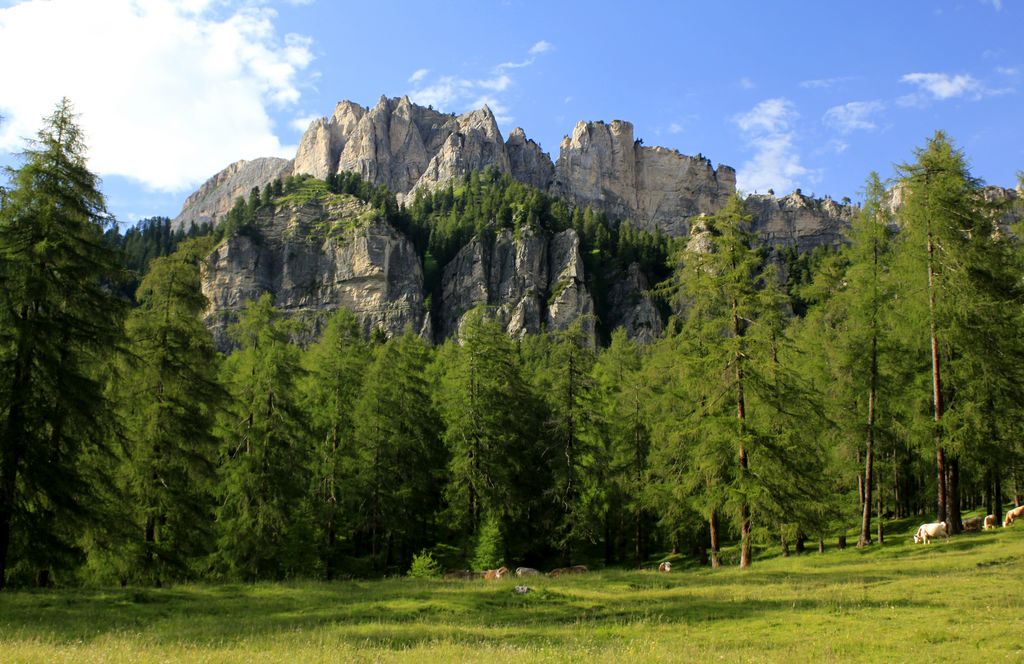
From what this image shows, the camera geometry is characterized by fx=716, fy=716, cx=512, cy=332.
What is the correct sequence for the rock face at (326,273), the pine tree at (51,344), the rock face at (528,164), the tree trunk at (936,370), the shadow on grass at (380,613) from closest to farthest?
the shadow on grass at (380,613)
the pine tree at (51,344)
the tree trunk at (936,370)
the rock face at (326,273)
the rock face at (528,164)

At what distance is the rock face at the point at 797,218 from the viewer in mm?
184750

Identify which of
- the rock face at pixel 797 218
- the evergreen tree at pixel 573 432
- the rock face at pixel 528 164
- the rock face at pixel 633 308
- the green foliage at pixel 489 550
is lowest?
the green foliage at pixel 489 550

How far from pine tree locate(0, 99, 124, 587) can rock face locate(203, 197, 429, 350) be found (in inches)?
3811

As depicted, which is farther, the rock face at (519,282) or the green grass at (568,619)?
the rock face at (519,282)

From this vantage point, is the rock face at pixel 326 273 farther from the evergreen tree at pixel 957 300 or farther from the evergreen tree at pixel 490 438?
the evergreen tree at pixel 957 300

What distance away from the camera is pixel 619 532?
39.1 meters

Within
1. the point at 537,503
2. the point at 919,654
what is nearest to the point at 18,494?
the point at 919,654

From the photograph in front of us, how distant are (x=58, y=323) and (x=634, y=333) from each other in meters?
107

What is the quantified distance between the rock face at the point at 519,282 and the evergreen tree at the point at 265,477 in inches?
3339

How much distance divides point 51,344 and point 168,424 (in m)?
6.18

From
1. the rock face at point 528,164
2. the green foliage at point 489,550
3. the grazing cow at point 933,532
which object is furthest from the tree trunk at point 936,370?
the rock face at point 528,164

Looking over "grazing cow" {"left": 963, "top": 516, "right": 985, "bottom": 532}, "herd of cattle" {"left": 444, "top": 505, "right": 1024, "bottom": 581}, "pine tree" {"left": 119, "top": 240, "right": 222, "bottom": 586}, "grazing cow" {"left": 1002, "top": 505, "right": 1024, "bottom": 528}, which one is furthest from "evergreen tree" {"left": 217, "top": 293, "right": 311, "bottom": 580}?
"grazing cow" {"left": 1002, "top": 505, "right": 1024, "bottom": 528}

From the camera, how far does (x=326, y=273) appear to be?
123 meters

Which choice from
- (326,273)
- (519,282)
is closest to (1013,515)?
(519,282)
